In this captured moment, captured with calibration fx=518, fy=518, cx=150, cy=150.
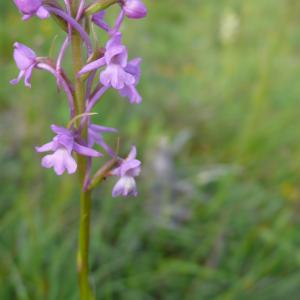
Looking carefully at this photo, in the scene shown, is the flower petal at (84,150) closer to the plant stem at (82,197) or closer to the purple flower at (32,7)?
the plant stem at (82,197)

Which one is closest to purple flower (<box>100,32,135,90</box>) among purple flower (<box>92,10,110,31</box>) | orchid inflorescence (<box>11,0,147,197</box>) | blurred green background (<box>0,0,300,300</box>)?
orchid inflorescence (<box>11,0,147,197</box>)

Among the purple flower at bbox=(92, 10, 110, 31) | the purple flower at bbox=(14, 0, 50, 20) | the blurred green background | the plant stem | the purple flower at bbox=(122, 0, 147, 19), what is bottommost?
the plant stem

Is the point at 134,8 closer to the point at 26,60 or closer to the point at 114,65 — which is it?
the point at 114,65

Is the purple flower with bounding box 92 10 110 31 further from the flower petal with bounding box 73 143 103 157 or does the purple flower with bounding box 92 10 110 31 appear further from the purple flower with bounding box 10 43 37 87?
the flower petal with bounding box 73 143 103 157

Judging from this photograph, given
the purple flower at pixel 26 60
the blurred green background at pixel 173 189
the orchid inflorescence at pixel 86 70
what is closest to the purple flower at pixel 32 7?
the orchid inflorescence at pixel 86 70

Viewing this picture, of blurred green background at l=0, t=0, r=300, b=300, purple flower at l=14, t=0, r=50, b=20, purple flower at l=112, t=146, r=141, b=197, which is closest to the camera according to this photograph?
purple flower at l=14, t=0, r=50, b=20

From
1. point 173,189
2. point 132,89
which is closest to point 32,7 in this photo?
point 132,89
